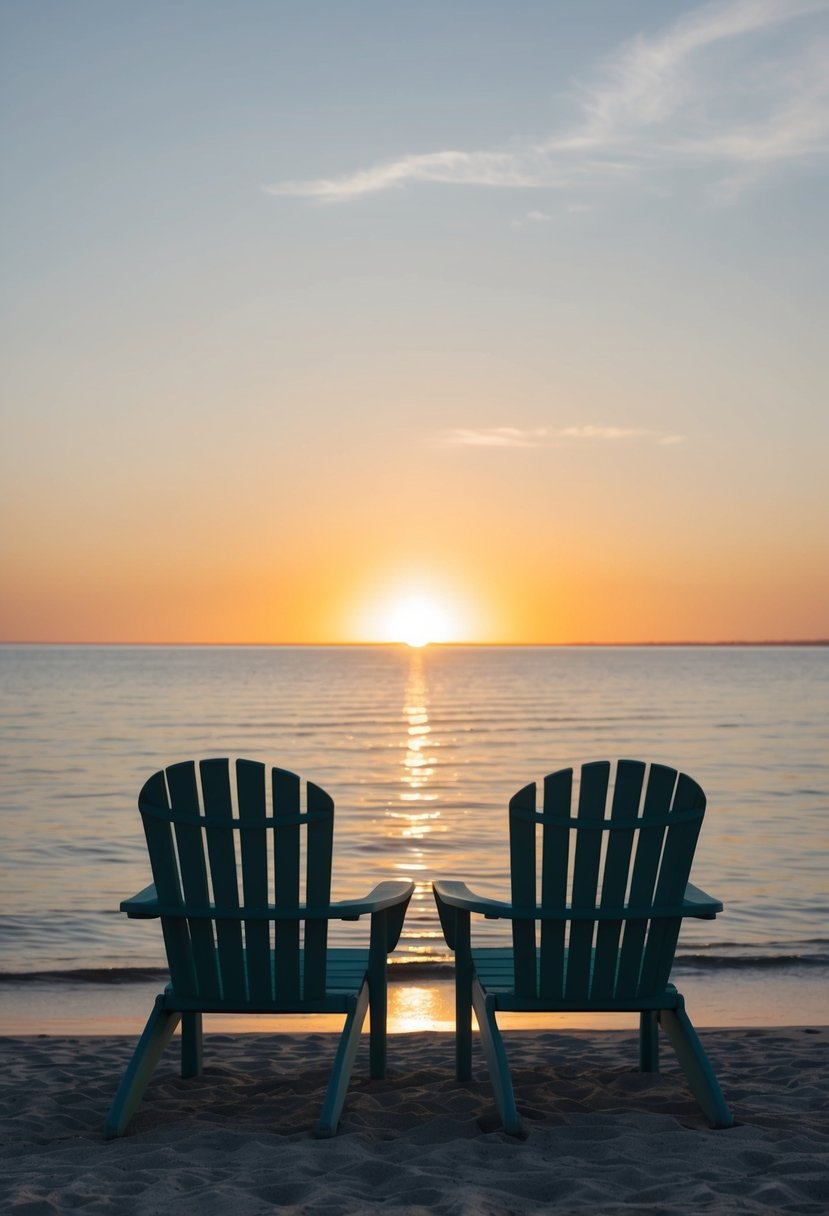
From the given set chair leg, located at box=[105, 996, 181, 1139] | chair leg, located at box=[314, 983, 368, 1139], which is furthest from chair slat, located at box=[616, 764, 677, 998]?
chair leg, located at box=[105, 996, 181, 1139]

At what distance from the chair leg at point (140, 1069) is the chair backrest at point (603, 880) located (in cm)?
129

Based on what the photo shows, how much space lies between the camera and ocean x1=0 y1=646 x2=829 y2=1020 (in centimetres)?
895

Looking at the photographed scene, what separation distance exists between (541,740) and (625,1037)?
24752mm

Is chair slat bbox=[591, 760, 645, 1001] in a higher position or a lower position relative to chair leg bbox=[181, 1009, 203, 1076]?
higher

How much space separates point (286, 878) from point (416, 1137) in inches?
37.6

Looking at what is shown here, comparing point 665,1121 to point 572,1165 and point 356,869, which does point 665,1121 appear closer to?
point 572,1165

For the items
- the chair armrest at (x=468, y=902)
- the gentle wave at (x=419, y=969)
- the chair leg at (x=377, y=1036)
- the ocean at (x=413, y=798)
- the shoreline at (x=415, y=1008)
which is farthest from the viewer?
the ocean at (x=413, y=798)

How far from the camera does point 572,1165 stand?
12.1ft

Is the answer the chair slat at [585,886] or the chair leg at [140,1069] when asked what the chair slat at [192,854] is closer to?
the chair leg at [140,1069]

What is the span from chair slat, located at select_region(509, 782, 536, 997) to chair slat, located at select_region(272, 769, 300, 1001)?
75cm

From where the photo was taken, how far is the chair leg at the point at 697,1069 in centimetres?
412

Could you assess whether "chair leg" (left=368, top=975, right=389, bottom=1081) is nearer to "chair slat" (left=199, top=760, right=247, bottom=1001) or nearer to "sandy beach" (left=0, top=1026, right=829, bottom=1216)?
"sandy beach" (left=0, top=1026, right=829, bottom=1216)

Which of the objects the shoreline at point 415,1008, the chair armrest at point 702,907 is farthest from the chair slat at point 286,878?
the shoreline at point 415,1008

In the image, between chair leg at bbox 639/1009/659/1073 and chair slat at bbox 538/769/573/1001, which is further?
chair leg at bbox 639/1009/659/1073
